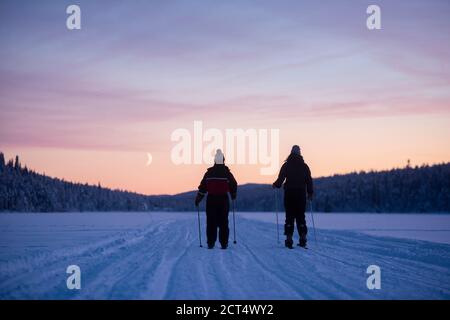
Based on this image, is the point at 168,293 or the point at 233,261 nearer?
the point at 168,293

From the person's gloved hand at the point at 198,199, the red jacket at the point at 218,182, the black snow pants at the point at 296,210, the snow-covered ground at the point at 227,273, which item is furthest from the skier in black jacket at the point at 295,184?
the person's gloved hand at the point at 198,199

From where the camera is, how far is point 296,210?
471 inches

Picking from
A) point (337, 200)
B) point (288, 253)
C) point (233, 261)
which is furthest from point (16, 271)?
point (337, 200)

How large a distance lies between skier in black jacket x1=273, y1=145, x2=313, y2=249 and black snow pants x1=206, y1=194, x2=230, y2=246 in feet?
4.92

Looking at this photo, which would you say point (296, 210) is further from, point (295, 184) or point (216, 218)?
point (216, 218)

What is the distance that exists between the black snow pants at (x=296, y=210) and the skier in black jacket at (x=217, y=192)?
4.86 feet

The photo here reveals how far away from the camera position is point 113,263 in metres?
8.25

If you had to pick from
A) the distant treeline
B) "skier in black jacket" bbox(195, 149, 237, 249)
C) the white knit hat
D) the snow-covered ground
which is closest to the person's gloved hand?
"skier in black jacket" bbox(195, 149, 237, 249)

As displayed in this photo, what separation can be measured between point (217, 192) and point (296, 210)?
7.19 ft

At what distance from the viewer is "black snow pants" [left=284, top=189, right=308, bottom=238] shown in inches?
460

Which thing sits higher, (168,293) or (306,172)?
(306,172)
